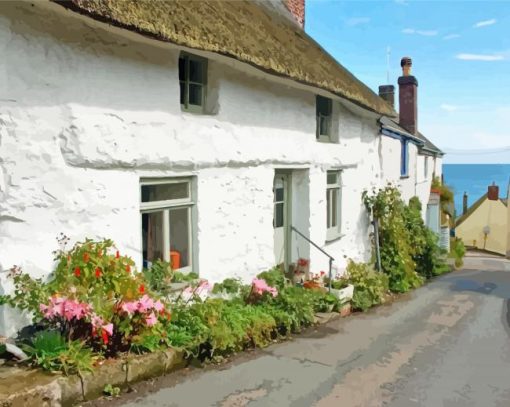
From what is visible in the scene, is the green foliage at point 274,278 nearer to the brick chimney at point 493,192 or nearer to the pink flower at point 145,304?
the pink flower at point 145,304

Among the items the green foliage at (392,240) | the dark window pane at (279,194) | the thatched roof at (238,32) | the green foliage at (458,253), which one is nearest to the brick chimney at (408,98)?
the green foliage at (458,253)

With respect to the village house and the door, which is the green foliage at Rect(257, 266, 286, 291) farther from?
the door

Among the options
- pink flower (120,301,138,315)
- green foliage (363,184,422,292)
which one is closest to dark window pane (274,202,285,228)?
green foliage (363,184,422,292)

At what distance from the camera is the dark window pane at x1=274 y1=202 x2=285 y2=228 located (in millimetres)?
9000

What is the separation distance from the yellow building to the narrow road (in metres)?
30.3

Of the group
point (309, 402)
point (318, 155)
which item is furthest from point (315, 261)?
point (309, 402)

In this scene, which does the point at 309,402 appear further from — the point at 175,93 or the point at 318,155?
the point at 318,155

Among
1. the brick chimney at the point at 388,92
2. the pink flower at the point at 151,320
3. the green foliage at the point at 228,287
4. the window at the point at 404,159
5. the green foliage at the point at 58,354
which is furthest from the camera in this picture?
the brick chimney at the point at 388,92

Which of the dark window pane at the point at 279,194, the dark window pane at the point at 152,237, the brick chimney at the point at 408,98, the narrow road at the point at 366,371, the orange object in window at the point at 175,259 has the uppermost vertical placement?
the brick chimney at the point at 408,98

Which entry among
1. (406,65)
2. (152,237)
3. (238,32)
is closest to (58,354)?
(152,237)

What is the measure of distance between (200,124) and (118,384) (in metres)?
3.47

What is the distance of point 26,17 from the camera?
4.50m

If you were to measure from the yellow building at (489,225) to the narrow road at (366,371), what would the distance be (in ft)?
99.4

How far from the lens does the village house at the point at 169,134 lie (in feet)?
15.0
